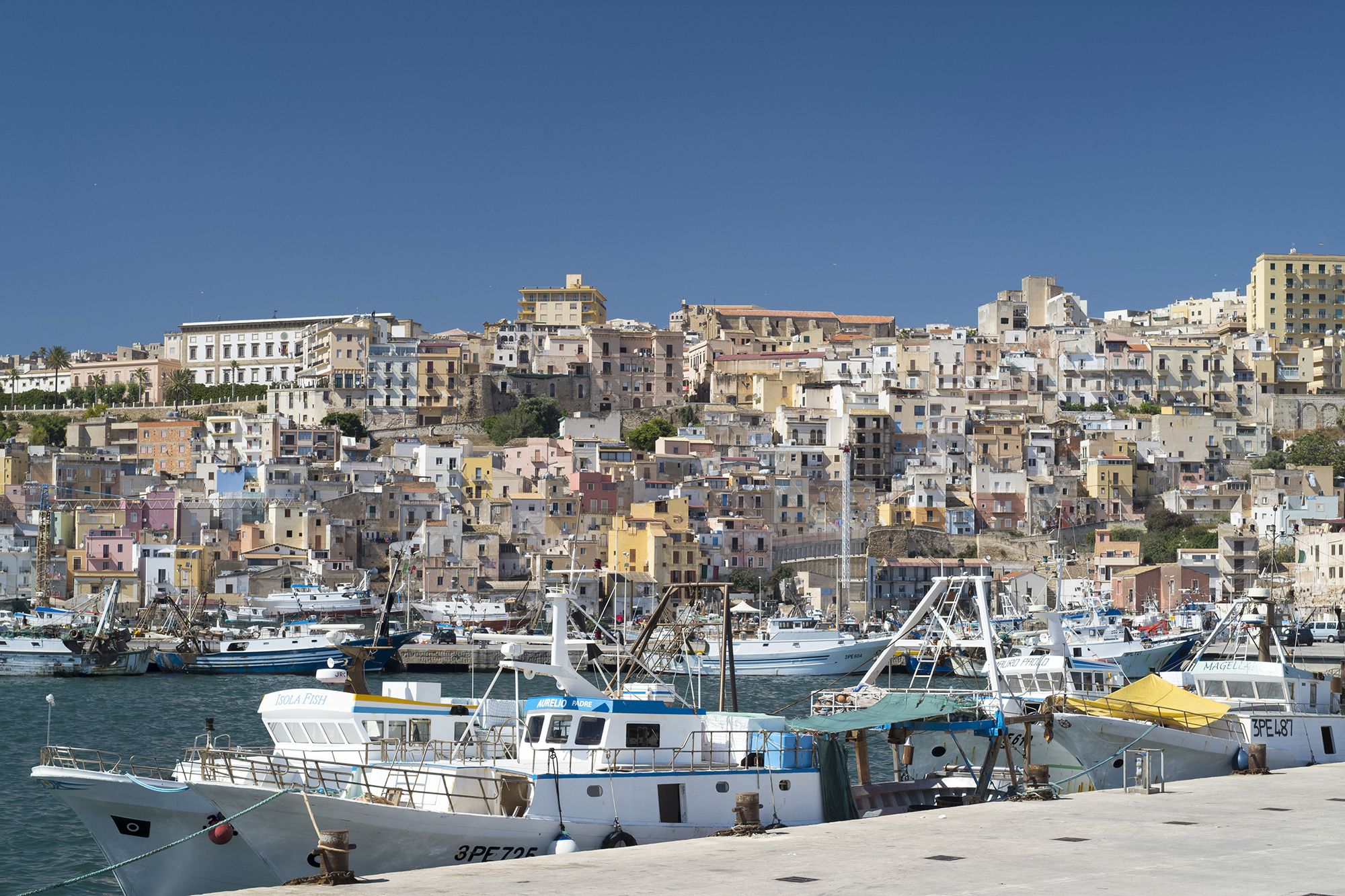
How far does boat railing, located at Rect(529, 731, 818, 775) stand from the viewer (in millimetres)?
20109

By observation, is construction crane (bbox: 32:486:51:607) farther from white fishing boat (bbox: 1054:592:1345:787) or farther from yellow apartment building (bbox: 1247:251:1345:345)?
yellow apartment building (bbox: 1247:251:1345:345)

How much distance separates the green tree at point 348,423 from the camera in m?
101

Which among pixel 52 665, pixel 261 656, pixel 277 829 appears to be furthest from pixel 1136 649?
pixel 277 829

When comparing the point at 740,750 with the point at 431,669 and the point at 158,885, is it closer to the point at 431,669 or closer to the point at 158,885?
the point at 158,885

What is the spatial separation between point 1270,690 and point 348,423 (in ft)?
260

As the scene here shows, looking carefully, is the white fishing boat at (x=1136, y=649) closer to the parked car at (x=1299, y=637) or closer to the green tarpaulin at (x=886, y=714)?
the parked car at (x=1299, y=637)

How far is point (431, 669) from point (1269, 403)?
63.4 m

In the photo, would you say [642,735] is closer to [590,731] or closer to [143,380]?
[590,731]

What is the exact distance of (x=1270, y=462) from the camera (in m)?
97.6

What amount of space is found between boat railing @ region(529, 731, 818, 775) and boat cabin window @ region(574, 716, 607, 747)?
10 cm

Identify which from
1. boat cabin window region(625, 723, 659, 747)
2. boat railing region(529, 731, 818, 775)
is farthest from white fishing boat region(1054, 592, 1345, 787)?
boat cabin window region(625, 723, 659, 747)

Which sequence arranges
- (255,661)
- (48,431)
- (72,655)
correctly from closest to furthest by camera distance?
(72,655) → (255,661) → (48,431)

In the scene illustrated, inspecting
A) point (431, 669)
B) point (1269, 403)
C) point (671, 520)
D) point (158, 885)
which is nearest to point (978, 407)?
point (1269, 403)

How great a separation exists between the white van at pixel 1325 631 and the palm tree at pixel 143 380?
267 ft
